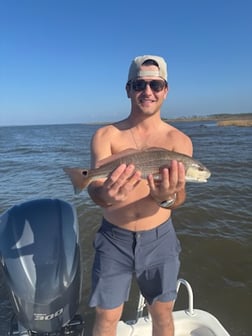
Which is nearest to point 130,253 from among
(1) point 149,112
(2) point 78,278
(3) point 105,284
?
(3) point 105,284

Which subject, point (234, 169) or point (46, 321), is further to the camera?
point (234, 169)

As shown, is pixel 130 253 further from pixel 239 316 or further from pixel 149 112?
pixel 239 316

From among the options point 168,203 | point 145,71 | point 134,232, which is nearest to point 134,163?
point 168,203

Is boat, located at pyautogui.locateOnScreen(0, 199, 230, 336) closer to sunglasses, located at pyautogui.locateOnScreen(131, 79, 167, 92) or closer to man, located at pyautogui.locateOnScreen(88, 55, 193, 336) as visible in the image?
man, located at pyautogui.locateOnScreen(88, 55, 193, 336)

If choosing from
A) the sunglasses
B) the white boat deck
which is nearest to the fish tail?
the sunglasses

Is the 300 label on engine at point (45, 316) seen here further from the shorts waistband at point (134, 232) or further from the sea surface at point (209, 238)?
the sea surface at point (209, 238)

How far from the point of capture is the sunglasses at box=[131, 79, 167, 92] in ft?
9.82

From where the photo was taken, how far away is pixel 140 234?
118 inches

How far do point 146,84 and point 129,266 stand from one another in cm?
187

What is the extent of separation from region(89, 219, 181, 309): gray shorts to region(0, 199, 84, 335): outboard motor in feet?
1.14

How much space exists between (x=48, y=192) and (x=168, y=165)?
9.56 metres

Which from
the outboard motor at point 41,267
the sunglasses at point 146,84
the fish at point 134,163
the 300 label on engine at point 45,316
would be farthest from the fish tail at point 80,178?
the 300 label on engine at point 45,316

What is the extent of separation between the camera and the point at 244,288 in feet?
17.5

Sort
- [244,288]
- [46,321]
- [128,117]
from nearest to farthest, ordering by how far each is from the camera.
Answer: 1. [46,321]
2. [128,117]
3. [244,288]
